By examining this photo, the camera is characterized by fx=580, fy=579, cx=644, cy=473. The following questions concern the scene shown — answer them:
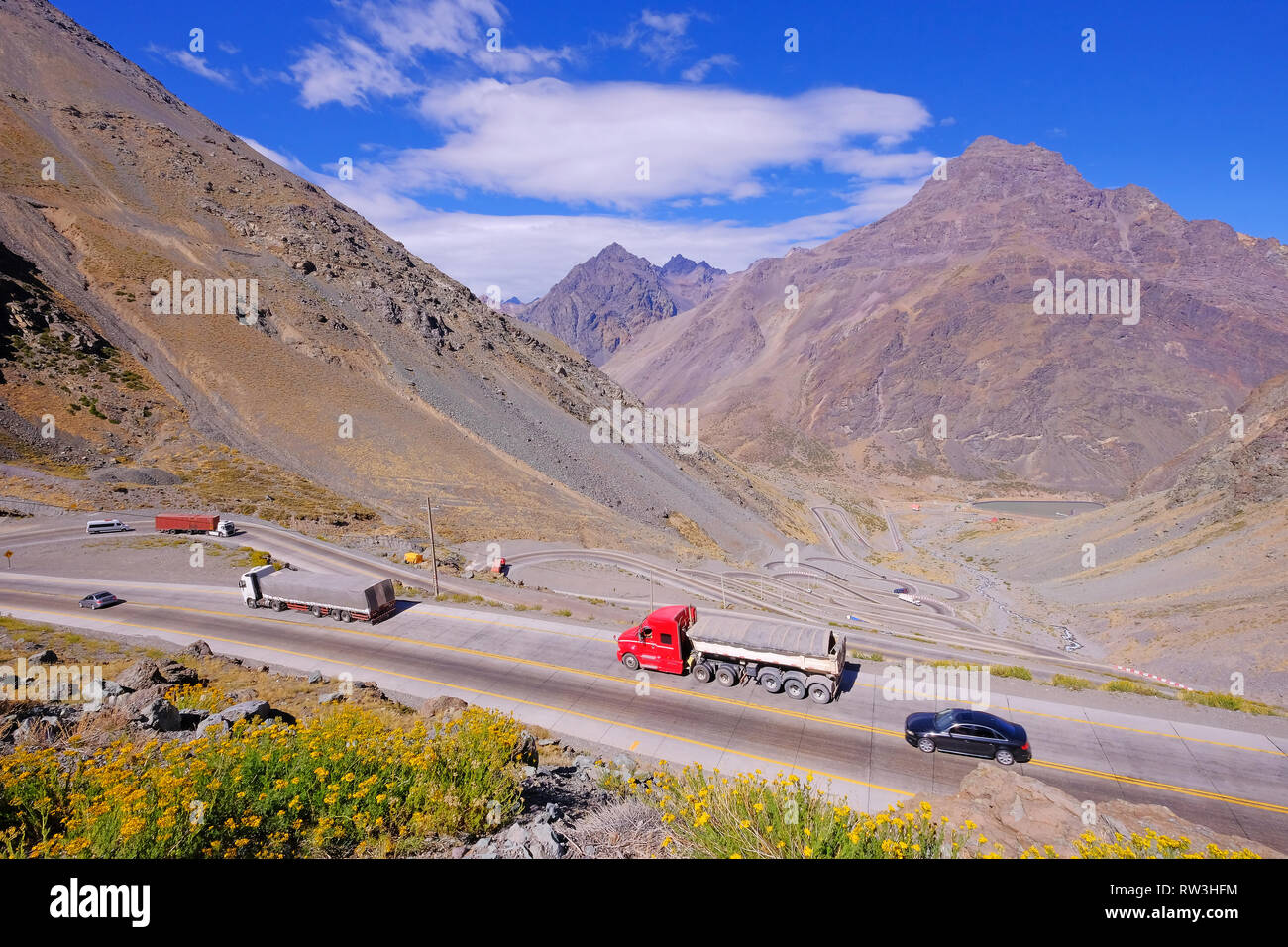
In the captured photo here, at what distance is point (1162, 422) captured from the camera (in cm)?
15925

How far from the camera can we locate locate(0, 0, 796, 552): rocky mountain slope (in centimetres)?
5991

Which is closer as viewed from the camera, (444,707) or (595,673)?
(444,707)

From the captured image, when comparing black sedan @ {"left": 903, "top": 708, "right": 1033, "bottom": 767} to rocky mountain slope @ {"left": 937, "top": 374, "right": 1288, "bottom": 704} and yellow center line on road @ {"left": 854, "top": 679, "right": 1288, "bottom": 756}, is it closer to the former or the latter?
yellow center line on road @ {"left": 854, "top": 679, "right": 1288, "bottom": 756}

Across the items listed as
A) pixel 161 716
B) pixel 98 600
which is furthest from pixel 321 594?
pixel 161 716

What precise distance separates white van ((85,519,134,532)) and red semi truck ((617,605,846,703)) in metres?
39.6

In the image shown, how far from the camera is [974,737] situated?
49.5 ft

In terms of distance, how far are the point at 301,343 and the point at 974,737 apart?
77.8 metres

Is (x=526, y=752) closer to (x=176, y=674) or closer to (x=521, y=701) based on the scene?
(x=521, y=701)

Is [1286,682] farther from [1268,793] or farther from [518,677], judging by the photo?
[518,677]

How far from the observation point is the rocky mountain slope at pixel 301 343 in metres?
59.9

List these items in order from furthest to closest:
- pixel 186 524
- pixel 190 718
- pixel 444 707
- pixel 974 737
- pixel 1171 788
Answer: pixel 186 524, pixel 444 707, pixel 974 737, pixel 1171 788, pixel 190 718

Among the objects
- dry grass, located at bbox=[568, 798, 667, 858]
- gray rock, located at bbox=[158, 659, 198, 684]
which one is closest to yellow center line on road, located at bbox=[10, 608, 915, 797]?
dry grass, located at bbox=[568, 798, 667, 858]

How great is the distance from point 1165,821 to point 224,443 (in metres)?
70.8

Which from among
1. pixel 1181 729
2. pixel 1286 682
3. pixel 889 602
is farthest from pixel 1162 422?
pixel 1181 729
